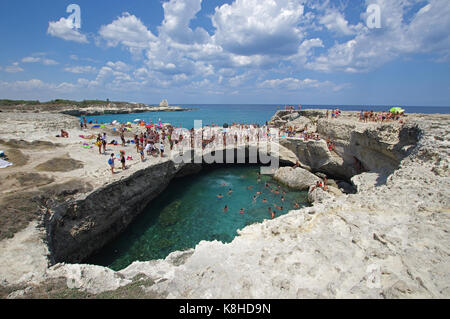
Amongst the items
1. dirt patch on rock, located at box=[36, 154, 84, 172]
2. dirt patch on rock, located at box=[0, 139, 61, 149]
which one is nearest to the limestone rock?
dirt patch on rock, located at box=[36, 154, 84, 172]

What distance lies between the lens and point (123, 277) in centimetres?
484

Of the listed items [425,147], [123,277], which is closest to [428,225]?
[425,147]

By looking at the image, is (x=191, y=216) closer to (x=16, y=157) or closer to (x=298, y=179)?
(x=298, y=179)

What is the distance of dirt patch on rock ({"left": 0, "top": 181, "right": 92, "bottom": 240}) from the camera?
22.0 feet

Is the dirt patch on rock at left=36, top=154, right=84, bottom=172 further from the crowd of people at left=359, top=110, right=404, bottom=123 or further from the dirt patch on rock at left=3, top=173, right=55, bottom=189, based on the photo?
the crowd of people at left=359, top=110, right=404, bottom=123

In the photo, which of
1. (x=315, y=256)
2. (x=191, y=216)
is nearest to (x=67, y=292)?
(x=315, y=256)

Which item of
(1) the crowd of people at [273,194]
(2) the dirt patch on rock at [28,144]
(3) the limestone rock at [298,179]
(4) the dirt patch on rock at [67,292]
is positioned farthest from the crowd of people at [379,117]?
(2) the dirt patch on rock at [28,144]

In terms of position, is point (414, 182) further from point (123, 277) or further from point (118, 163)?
point (118, 163)

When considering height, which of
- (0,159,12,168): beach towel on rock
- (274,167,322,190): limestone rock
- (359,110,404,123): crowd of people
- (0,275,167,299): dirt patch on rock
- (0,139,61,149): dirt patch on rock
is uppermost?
(359,110,404,123): crowd of people

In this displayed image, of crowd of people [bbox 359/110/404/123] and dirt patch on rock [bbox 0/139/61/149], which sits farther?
crowd of people [bbox 359/110/404/123]

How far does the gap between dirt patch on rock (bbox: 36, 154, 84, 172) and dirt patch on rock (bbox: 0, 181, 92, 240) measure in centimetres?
167

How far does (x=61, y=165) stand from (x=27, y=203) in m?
4.71

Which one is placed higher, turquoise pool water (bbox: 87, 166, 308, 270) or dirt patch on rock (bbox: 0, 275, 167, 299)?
dirt patch on rock (bbox: 0, 275, 167, 299)

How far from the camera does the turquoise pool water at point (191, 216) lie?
417 inches
